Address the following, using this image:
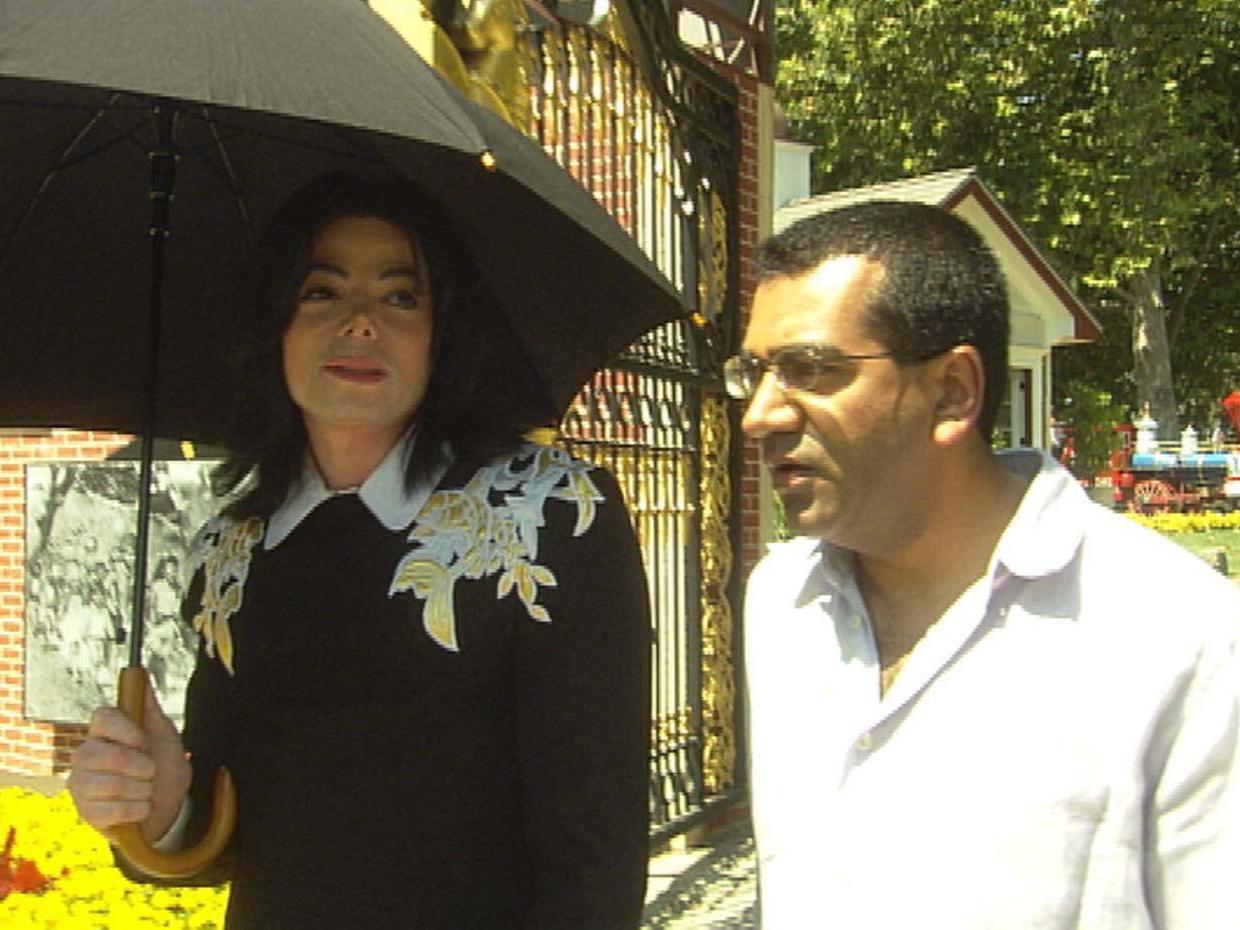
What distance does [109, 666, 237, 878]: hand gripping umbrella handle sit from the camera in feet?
6.56

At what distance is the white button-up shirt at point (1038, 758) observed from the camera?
1.48 metres

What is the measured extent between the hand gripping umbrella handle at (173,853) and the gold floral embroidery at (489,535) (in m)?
0.37

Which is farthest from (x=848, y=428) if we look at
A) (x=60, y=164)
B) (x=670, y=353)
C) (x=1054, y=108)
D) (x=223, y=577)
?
(x=1054, y=108)

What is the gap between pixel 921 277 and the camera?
1.72 meters

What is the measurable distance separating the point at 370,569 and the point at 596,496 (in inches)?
12.4

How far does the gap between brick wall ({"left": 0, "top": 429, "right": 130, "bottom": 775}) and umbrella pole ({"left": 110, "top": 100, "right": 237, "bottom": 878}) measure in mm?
4476

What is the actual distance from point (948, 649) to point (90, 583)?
538 centimetres

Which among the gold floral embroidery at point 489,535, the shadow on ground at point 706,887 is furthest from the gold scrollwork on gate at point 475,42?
the shadow on ground at point 706,887

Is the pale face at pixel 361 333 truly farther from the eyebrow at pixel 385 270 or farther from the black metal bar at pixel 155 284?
the black metal bar at pixel 155 284

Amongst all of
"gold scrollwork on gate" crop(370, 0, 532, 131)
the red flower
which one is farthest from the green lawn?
the red flower

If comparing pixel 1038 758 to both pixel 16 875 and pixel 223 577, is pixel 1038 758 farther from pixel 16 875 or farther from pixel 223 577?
pixel 16 875

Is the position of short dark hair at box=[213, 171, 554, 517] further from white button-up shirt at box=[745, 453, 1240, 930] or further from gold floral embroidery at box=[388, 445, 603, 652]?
white button-up shirt at box=[745, 453, 1240, 930]

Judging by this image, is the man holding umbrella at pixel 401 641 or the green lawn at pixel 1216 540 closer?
the man holding umbrella at pixel 401 641

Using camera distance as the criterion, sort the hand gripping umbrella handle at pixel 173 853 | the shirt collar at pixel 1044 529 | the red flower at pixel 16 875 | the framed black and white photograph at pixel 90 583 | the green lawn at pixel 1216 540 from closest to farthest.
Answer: the shirt collar at pixel 1044 529 < the hand gripping umbrella handle at pixel 173 853 < the red flower at pixel 16 875 < the framed black and white photograph at pixel 90 583 < the green lawn at pixel 1216 540
